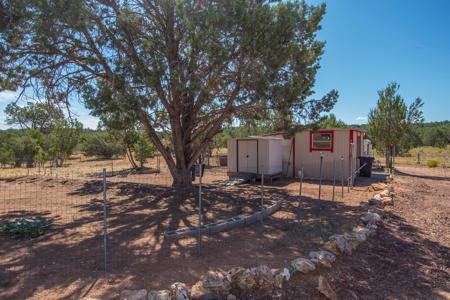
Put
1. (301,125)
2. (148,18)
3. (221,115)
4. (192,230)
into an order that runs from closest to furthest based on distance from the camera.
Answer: (192,230) → (148,18) → (221,115) → (301,125)

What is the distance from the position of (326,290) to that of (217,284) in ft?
4.10

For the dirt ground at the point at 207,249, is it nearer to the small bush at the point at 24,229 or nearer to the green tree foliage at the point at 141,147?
the small bush at the point at 24,229

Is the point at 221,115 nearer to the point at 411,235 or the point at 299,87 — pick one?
the point at 299,87

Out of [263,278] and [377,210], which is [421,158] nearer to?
[377,210]

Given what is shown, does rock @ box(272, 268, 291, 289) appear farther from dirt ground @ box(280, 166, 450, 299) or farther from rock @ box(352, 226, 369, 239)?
rock @ box(352, 226, 369, 239)

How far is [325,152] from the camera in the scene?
14281mm

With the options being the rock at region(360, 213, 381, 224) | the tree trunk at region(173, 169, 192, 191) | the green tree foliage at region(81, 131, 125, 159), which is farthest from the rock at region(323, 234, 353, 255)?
the green tree foliage at region(81, 131, 125, 159)

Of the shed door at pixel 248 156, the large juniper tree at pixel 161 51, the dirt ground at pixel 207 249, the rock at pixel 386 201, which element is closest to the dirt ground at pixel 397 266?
the dirt ground at pixel 207 249

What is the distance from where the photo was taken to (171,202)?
8398mm

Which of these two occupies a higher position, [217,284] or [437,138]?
[437,138]

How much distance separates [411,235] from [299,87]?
4.38 meters

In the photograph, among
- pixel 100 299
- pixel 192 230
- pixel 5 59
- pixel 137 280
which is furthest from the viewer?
pixel 5 59

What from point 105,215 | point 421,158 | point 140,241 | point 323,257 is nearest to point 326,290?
point 323,257

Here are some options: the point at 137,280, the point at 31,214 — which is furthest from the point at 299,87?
the point at 31,214
